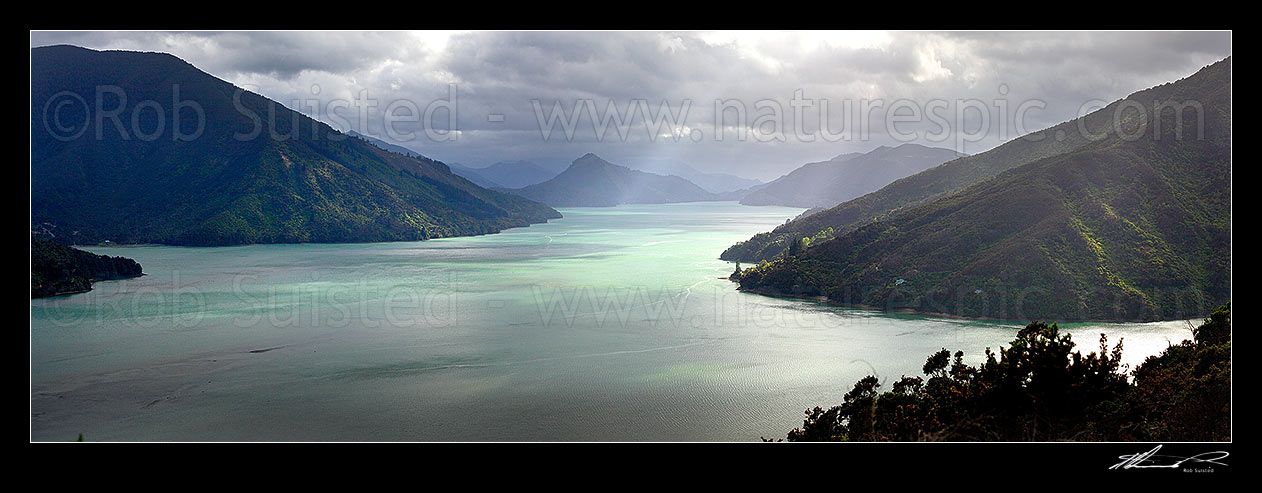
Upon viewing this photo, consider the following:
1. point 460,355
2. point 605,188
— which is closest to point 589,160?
point 605,188

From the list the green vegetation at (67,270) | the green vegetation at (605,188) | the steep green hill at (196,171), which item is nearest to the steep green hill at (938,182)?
the green vegetation at (67,270)

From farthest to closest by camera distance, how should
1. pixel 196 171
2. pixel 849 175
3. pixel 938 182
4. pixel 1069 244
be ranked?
pixel 849 175 → pixel 196 171 → pixel 938 182 → pixel 1069 244

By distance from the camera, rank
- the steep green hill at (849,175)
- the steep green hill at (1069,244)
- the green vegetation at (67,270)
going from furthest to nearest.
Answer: the steep green hill at (849,175) < the green vegetation at (67,270) < the steep green hill at (1069,244)

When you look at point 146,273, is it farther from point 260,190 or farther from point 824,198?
point 824,198
